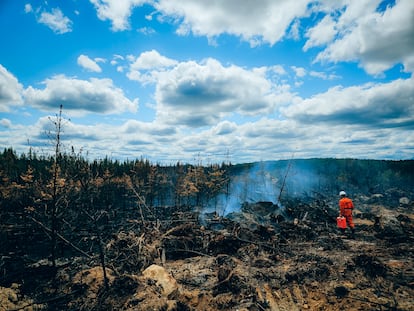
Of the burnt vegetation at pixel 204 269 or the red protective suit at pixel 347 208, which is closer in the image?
the burnt vegetation at pixel 204 269

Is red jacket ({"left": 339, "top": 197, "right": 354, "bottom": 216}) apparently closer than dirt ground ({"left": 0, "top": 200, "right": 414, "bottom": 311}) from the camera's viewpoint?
No

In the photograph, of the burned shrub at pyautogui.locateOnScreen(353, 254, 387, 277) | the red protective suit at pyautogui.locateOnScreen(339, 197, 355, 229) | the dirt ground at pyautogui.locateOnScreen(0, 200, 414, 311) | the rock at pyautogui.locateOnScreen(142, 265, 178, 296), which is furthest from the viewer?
the red protective suit at pyautogui.locateOnScreen(339, 197, 355, 229)

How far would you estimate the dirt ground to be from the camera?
5.39 meters

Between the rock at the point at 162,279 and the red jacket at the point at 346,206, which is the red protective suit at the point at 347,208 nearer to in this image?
the red jacket at the point at 346,206

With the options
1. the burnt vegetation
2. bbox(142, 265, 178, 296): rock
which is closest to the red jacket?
the burnt vegetation

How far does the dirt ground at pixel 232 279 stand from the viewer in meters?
5.39

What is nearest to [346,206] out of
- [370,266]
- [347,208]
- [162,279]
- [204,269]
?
[347,208]

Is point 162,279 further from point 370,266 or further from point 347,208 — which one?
point 347,208

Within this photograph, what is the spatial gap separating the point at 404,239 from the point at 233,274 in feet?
25.8

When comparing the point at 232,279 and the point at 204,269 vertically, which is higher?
the point at 232,279

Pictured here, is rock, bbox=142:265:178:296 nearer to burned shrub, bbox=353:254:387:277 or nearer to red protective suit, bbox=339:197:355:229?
burned shrub, bbox=353:254:387:277

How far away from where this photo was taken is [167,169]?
188 feet

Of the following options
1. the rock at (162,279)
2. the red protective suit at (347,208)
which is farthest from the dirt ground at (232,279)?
the red protective suit at (347,208)

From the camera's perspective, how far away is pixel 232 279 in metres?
6.25
